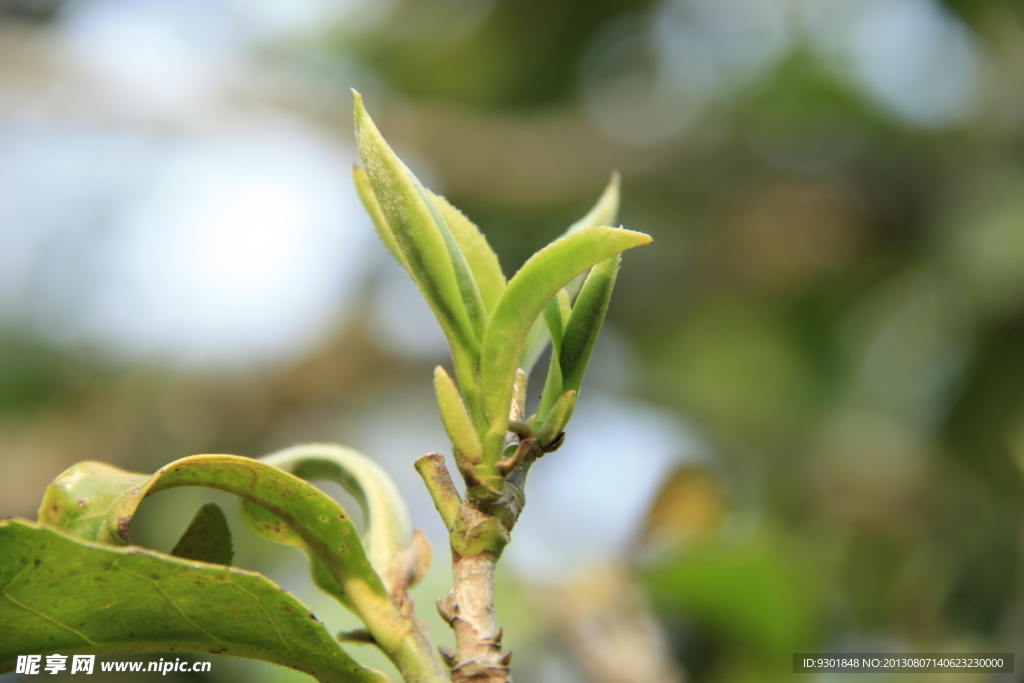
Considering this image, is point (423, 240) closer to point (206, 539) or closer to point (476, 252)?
point (476, 252)

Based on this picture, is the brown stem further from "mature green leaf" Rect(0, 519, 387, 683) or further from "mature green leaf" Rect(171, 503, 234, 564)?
"mature green leaf" Rect(171, 503, 234, 564)

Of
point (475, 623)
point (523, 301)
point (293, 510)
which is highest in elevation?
point (523, 301)

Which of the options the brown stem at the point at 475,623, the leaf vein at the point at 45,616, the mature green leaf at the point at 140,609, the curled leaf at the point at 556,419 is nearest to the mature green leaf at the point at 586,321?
the curled leaf at the point at 556,419

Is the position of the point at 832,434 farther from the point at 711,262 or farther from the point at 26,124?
the point at 26,124

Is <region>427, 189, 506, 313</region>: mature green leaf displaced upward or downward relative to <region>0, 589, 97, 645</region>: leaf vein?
upward

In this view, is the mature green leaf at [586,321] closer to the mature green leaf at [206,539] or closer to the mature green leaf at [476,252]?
the mature green leaf at [476,252]

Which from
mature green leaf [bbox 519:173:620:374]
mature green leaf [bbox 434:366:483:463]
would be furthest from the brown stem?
mature green leaf [bbox 519:173:620:374]

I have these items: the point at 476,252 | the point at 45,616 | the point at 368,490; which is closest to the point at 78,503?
the point at 45,616
